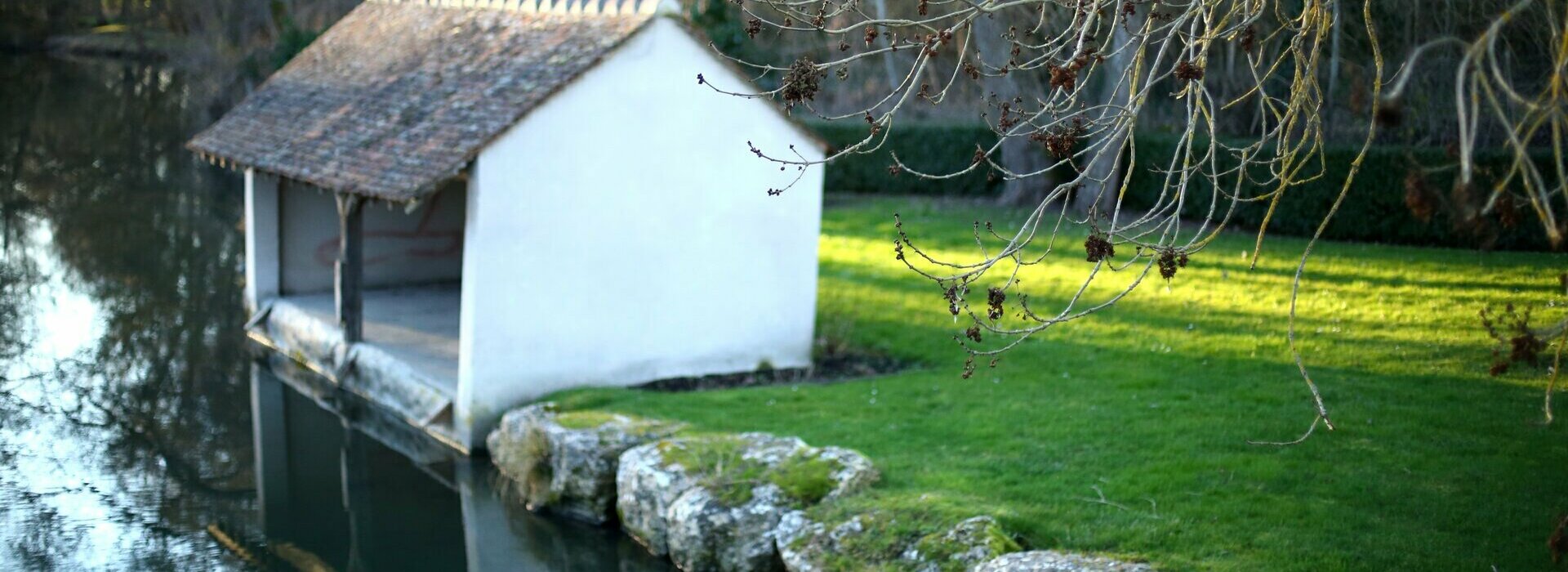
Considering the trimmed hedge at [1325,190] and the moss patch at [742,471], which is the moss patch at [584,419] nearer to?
the moss patch at [742,471]

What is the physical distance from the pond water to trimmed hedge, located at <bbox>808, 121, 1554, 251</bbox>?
669cm

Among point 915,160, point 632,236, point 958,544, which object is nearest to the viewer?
point 958,544

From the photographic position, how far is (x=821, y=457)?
9.01 metres

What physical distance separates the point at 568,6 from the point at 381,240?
506 cm

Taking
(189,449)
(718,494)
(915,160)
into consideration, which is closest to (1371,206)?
(915,160)

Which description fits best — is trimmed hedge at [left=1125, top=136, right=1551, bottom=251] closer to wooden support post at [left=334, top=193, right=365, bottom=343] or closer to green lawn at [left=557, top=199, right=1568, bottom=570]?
green lawn at [left=557, top=199, right=1568, bottom=570]

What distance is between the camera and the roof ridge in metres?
11.9

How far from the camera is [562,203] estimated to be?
11500 mm

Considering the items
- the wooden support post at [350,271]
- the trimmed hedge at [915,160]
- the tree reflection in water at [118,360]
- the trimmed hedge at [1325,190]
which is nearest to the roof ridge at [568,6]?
the wooden support post at [350,271]

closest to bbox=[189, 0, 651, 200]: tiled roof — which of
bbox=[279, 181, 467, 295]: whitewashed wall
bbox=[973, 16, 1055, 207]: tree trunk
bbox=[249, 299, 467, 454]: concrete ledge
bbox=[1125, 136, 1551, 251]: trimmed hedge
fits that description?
bbox=[279, 181, 467, 295]: whitewashed wall

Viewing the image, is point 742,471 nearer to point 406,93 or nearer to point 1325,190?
point 406,93

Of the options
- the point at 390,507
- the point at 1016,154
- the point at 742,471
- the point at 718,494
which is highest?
the point at 1016,154

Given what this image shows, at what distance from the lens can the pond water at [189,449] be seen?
9.31 metres

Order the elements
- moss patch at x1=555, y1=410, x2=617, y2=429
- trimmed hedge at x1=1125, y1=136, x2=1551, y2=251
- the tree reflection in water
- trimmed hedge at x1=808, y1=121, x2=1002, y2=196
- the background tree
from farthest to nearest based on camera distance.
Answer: trimmed hedge at x1=808, y1=121, x2=1002, y2=196
trimmed hedge at x1=1125, y1=136, x2=1551, y2=251
moss patch at x1=555, y1=410, x2=617, y2=429
the tree reflection in water
the background tree
